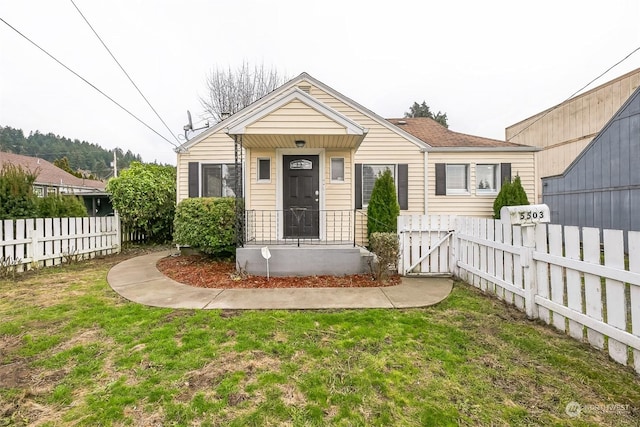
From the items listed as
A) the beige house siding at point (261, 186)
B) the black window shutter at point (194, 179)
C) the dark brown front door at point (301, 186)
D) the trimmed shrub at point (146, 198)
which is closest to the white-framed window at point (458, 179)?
the dark brown front door at point (301, 186)

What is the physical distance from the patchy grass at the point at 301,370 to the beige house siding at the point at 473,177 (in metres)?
5.90

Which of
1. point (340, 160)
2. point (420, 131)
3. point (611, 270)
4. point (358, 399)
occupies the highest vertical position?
point (420, 131)

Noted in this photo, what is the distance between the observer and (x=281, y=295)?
4715mm

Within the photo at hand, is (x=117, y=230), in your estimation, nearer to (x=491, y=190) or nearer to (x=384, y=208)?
(x=384, y=208)

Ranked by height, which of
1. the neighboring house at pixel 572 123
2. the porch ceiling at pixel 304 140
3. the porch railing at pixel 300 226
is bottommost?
the porch railing at pixel 300 226

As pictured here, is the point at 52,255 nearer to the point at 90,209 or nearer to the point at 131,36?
the point at 131,36

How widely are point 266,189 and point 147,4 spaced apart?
313 inches

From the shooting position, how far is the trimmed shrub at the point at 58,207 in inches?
294

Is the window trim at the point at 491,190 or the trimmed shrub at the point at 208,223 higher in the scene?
the window trim at the point at 491,190

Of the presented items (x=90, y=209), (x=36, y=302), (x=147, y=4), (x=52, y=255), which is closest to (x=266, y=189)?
(x=36, y=302)

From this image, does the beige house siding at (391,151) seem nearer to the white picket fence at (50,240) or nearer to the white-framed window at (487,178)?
the white-framed window at (487,178)

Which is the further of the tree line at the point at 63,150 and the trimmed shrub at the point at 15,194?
the tree line at the point at 63,150

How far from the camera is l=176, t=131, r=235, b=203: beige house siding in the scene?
9117mm

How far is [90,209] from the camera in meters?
15.0
